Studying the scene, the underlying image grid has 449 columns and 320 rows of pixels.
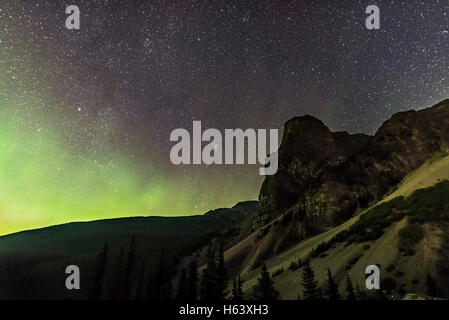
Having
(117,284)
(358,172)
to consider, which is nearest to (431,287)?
(358,172)

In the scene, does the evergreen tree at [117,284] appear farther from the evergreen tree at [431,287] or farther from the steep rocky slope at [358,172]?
the evergreen tree at [431,287]

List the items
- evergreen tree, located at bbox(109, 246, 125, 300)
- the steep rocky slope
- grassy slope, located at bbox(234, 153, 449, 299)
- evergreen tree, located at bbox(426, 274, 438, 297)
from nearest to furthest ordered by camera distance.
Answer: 1. evergreen tree, located at bbox(426, 274, 438, 297)
2. grassy slope, located at bbox(234, 153, 449, 299)
3. evergreen tree, located at bbox(109, 246, 125, 300)
4. the steep rocky slope

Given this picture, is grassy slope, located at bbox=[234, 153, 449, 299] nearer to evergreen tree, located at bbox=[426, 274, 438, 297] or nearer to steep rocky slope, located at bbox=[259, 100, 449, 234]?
evergreen tree, located at bbox=[426, 274, 438, 297]

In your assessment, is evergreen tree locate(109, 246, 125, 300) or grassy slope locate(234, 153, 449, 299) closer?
grassy slope locate(234, 153, 449, 299)

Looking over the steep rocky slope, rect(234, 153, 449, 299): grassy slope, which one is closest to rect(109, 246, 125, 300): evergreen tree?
rect(234, 153, 449, 299): grassy slope

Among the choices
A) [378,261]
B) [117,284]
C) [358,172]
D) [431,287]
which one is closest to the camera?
[431,287]

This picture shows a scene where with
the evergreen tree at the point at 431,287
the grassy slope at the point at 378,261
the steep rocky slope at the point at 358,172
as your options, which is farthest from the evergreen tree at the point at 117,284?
the evergreen tree at the point at 431,287

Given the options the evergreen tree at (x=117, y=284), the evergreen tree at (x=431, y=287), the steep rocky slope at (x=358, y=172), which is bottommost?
the evergreen tree at (x=117, y=284)

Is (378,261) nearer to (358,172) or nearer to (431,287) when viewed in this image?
(431,287)

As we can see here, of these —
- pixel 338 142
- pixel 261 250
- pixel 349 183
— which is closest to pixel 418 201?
pixel 349 183

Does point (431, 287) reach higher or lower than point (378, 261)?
lower

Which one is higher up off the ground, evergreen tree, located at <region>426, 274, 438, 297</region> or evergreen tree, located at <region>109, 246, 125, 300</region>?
evergreen tree, located at <region>426, 274, 438, 297</region>
